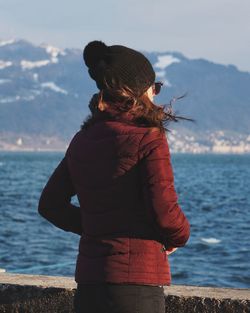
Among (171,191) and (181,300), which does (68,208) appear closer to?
(171,191)

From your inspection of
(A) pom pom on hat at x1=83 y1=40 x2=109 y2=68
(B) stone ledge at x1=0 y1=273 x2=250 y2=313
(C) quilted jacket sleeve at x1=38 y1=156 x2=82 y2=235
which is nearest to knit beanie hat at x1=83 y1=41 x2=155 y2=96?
(A) pom pom on hat at x1=83 y1=40 x2=109 y2=68

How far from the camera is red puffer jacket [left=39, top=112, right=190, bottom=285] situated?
2975mm

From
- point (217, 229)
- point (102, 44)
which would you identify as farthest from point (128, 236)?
point (217, 229)

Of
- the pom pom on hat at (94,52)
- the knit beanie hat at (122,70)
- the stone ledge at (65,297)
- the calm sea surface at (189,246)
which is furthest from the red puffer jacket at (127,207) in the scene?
the calm sea surface at (189,246)

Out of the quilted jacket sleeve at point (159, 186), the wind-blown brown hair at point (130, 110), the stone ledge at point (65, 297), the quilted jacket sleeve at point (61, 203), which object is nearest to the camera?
the quilted jacket sleeve at point (159, 186)

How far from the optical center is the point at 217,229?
80.7 ft

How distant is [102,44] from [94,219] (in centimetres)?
72

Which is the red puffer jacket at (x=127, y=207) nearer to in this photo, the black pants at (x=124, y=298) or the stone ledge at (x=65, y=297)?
the black pants at (x=124, y=298)

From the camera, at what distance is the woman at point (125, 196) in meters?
2.99

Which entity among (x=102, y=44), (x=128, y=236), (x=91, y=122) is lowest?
(x=128, y=236)

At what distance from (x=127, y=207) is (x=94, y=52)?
669 mm

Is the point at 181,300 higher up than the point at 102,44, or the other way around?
the point at 102,44

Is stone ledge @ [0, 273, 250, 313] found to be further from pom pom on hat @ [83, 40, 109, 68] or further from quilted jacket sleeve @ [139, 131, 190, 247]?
pom pom on hat @ [83, 40, 109, 68]

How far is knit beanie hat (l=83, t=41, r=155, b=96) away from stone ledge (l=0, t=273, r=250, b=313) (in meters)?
1.74
